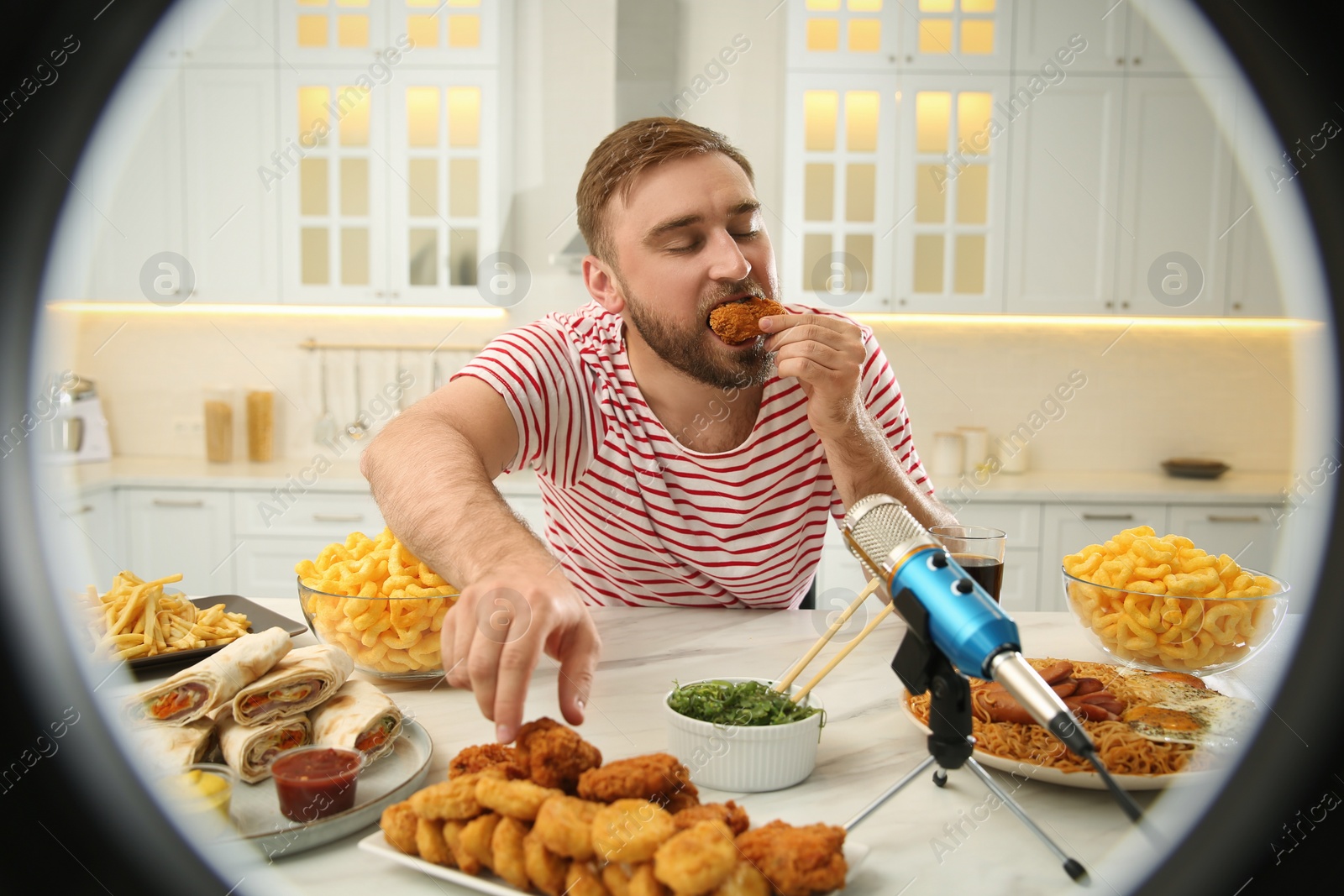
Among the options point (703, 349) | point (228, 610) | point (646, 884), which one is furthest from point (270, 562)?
point (646, 884)

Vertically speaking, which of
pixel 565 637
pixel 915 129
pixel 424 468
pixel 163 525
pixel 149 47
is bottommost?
pixel 163 525

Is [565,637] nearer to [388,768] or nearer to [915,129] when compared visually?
[388,768]

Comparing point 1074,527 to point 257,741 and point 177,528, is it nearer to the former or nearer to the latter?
point 257,741

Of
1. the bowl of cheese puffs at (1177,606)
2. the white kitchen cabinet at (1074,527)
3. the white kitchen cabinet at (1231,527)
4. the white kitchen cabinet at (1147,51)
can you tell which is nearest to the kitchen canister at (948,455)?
the white kitchen cabinet at (1074,527)

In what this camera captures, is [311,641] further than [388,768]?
Yes

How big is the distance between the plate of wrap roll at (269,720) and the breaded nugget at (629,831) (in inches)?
9.6

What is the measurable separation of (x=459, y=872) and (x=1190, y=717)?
73cm

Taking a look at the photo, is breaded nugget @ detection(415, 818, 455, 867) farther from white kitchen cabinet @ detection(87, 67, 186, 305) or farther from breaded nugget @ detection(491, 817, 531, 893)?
white kitchen cabinet @ detection(87, 67, 186, 305)

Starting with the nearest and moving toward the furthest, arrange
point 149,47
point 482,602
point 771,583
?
point 482,602
point 149,47
point 771,583

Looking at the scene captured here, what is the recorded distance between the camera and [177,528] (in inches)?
133

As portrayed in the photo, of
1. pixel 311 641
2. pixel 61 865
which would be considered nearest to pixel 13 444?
pixel 61 865

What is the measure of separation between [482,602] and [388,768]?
0.23m

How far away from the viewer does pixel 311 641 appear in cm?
127

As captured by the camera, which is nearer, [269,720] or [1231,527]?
[269,720]
